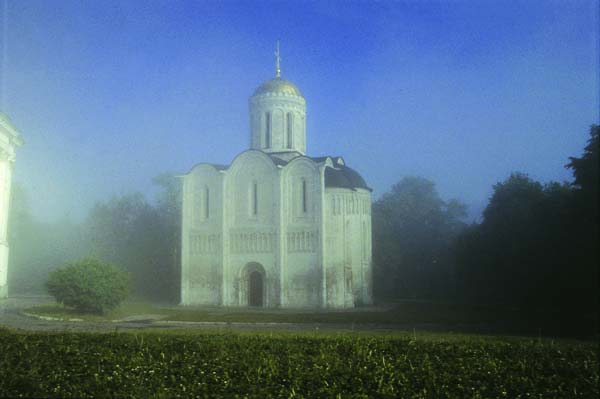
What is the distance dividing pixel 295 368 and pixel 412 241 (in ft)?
146

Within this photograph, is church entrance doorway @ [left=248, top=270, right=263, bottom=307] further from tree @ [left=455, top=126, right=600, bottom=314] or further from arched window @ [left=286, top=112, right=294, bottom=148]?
tree @ [left=455, top=126, right=600, bottom=314]

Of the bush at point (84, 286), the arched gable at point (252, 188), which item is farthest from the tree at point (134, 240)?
the bush at point (84, 286)

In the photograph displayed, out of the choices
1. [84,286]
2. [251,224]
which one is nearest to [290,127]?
[251,224]

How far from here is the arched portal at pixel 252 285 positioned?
34.5m

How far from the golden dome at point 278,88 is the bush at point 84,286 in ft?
58.2

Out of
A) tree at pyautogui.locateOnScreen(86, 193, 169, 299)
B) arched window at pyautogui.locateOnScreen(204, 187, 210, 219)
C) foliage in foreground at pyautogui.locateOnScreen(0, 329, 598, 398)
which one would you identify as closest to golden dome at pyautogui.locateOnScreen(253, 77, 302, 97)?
arched window at pyautogui.locateOnScreen(204, 187, 210, 219)

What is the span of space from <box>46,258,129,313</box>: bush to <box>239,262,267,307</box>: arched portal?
35.9ft

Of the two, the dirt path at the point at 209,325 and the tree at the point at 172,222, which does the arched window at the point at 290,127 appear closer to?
the tree at the point at 172,222

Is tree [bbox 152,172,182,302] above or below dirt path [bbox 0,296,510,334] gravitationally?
above

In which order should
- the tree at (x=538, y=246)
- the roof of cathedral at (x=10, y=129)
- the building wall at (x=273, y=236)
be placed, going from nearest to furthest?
the tree at (x=538, y=246) → the roof of cathedral at (x=10, y=129) → the building wall at (x=273, y=236)

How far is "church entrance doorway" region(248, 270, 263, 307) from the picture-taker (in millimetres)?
34750

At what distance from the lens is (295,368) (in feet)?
26.7

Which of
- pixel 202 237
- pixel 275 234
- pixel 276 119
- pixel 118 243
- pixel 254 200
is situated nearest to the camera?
pixel 275 234

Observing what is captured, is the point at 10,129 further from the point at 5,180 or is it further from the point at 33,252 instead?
the point at 33,252
